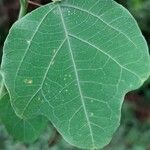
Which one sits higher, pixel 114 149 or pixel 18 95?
pixel 18 95

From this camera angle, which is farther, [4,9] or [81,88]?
[4,9]

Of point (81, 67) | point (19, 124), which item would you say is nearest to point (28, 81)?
point (81, 67)

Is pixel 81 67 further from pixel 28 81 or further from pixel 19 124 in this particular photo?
pixel 19 124

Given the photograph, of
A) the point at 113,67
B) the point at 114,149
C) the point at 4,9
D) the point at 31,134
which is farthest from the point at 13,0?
the point at 113,67

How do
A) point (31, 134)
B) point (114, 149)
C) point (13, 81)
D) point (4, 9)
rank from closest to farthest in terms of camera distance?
point (13, 81) < point (31, 134) < point (114, 149) < point (4, 9)

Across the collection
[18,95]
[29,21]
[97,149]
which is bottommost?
[97,149]

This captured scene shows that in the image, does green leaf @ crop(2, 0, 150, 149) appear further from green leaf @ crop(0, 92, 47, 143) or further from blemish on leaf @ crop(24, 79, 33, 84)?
green leaf @ crop(0, 92, 47, 143)

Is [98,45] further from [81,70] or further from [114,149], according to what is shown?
[114,149]
